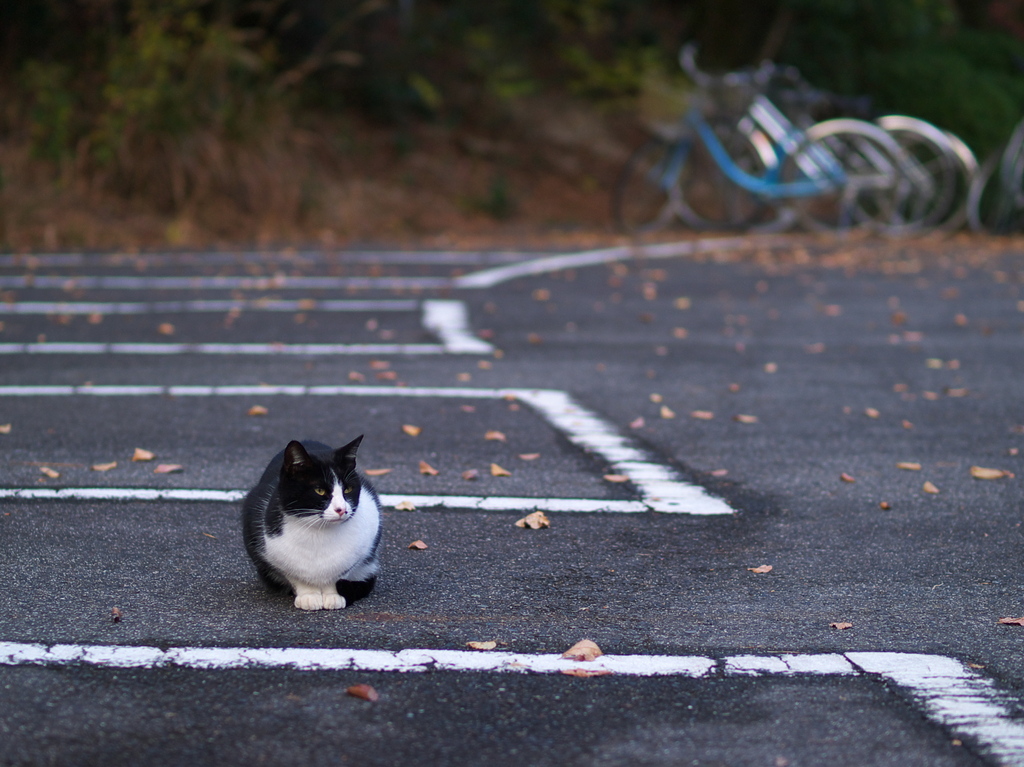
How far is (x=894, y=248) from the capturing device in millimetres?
14180

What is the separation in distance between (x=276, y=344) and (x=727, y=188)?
9.46m

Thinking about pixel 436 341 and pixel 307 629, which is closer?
pixel 307 629

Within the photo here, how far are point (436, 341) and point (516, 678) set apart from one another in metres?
5.17

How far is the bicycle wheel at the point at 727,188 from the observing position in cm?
1529

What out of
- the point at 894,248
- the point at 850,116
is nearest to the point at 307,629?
the point at 894,248

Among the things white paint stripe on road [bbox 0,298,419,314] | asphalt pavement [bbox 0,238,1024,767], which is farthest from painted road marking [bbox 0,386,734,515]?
white paint stripe on road [bbox 0,298,419,314]

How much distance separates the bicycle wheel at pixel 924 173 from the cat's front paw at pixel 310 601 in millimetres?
12999

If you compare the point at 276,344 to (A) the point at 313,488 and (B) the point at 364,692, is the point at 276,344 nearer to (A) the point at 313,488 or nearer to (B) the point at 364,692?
(A) the point at 313,488

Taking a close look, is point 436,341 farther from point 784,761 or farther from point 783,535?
point 784,761

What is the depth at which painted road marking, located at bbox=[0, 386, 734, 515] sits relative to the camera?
15.3ft

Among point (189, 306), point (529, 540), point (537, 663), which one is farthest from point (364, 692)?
point (189, 306)

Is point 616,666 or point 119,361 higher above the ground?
point 616,666

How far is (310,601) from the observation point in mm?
3457

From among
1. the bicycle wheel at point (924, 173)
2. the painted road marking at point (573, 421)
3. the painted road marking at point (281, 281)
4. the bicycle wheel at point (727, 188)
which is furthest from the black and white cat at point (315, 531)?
the bicycle wheel at point (924, 173)
